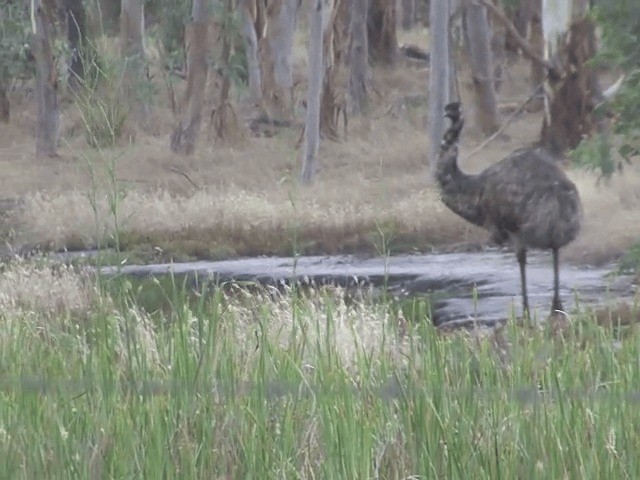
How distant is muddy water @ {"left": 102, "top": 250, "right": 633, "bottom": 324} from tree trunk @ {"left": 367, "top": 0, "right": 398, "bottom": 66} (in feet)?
44.2

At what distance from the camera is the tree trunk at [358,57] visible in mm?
20203

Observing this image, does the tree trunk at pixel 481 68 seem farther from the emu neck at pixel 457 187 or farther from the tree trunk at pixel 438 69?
the emu neck at pixel 457 187

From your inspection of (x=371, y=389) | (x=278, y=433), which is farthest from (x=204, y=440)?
(x=371, y=389)

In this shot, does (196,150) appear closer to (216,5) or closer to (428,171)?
(216,5)

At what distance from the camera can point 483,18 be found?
1841 centimetres

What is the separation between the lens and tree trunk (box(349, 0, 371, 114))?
2020 cm

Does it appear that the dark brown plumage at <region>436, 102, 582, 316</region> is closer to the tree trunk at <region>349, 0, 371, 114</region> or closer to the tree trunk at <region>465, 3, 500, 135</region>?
the tree trunk at <region>465, 3, 500, 135</region>

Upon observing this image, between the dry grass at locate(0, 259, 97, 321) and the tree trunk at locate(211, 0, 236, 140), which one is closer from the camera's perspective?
the dry grass at locate(0, 259, 97, 321)

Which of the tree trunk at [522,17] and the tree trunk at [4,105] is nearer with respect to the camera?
the tree trunk at [4,105]

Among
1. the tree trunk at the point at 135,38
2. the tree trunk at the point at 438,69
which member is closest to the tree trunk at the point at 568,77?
the tree trunk at the point at 438,69

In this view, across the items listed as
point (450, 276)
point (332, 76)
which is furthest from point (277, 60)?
point (450, 276)

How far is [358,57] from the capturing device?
2094 cm


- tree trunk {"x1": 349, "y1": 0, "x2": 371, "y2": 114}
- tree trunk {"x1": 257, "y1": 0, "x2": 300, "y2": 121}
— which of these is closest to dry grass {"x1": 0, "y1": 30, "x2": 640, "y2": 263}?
tree trunk {"x1": 257, "y1": 0, "x2": 300, "y2": 121}

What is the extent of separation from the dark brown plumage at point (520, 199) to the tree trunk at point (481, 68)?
28.6 ft
